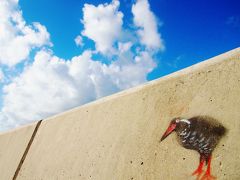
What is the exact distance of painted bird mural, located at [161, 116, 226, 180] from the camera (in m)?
1.79

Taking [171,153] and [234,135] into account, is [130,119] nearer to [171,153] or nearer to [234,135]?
[171,153]

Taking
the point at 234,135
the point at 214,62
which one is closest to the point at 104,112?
the point at 214,62

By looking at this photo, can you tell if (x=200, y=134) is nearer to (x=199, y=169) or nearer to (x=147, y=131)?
(x=199, y=169)

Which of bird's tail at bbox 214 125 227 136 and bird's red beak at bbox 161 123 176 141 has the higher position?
bird's red beak at bbox 161 123 176 141

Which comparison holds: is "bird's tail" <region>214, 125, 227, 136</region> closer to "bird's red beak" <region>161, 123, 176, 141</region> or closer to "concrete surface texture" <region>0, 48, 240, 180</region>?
"concrete surface texture" <region>0, 48, 240, 180</region>

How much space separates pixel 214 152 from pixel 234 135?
158 millimetres

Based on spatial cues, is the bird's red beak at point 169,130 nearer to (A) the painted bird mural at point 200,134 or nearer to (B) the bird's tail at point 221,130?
(A) the painted bird mural at point 200,134

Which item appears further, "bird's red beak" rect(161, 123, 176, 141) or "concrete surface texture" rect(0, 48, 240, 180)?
"bird's red beak" rect(161, 123, 176, 141)

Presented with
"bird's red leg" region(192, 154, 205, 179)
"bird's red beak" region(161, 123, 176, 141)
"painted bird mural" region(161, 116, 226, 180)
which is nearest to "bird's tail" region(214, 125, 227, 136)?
"painted bird mural" region(161, 116, 226, 180)

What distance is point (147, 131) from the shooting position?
7.64ft

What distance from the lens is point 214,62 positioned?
2.15 m

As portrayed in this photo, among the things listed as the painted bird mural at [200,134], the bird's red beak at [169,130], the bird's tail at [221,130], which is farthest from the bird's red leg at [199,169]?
the bird's red beak at [169,130]

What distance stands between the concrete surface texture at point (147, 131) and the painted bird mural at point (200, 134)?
4 cm

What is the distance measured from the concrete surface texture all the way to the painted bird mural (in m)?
0.04
